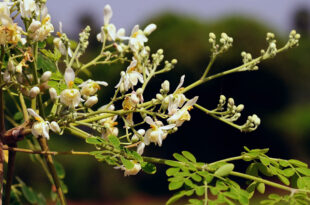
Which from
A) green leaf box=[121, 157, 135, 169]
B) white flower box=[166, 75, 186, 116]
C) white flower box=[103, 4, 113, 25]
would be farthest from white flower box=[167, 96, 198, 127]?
white flower box=[103, 4, 113, 25]

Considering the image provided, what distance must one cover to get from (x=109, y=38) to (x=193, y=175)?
16.1 inches

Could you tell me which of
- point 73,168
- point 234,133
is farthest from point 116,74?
point 234,133

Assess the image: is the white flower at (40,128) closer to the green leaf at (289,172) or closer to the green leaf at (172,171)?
the green leaf at (172,171)

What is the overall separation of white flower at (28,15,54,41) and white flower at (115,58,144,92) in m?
0.17

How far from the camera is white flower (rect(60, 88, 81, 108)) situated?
908mm

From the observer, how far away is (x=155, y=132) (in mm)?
935

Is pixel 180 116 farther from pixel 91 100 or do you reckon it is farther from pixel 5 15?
pixel 5 15

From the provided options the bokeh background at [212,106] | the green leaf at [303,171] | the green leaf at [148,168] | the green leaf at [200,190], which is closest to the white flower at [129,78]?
the green leaf at [148,168]

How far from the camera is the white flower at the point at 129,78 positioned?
979 mm

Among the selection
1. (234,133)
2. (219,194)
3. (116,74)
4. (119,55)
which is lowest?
(234,133)

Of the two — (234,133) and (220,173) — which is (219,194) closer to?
(220,173)

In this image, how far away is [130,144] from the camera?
99cm

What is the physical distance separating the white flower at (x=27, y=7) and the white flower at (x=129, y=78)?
211 millimetres

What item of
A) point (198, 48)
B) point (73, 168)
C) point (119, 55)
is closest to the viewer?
point (119, 55)
